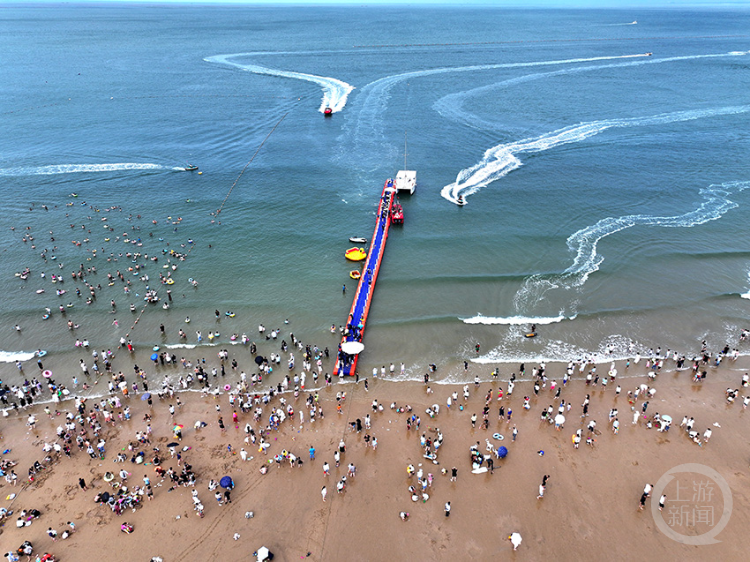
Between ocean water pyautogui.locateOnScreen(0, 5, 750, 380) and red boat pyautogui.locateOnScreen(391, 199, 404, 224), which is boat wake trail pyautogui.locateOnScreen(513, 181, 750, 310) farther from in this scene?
red boat pyautogui.locateOnScreen(391, 199, 404, 224)

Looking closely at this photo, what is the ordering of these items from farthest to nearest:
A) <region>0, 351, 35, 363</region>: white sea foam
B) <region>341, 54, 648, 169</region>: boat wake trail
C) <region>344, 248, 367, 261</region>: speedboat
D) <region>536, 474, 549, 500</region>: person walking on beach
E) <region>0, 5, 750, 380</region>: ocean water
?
1. <region>341, 54, 648, 169</region>: boat wake trail
2. <region>344, 248, 367, 261</region>: speedboat
3. <region>0, 5, 750, 380</region>: ocean water
4. <region>0, 351, 35, 363</region>: white sea foam
5. <region>536, 474, 549, 500</region>: person walking on beach

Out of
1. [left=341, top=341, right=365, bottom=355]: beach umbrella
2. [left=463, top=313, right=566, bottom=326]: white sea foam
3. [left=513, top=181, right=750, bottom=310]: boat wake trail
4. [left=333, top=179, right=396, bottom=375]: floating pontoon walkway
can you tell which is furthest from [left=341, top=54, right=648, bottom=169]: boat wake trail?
[left=341, top=341, right=365, bottom=355]: beach umbrella

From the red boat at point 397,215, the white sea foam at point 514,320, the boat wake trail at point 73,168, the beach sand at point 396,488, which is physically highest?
the boat wake trail at point 73,168

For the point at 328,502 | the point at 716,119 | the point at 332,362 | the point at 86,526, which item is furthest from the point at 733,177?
the point at 86,526

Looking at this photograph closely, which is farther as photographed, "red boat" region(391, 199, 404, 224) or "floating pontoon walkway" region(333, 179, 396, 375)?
"red boat" region(391, 199, 404, 224)

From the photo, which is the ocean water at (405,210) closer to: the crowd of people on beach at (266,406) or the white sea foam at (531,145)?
the white sea foam at (531,145)

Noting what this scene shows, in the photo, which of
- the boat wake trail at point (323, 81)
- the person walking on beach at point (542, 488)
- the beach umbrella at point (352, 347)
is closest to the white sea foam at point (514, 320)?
the beach umbrella at point (352, 347)

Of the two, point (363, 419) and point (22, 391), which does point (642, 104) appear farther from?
point (22, 391)
